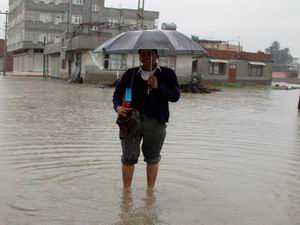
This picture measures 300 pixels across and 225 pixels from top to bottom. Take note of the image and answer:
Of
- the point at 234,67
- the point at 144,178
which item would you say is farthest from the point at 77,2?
the point at 144,178

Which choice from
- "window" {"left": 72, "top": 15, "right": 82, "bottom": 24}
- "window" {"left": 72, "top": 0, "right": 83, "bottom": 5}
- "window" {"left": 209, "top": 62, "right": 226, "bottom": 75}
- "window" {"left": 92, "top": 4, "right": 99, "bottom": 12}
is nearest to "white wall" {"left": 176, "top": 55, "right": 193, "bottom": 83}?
"window" {"left": 209, "top": 62, "right": 226, "bottom": 75}

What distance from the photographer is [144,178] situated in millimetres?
6949

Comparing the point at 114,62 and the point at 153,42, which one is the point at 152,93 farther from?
the point at 114,62

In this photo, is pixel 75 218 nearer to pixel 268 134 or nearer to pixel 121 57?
pixel 268 134

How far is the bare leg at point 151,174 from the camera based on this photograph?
5902 mm

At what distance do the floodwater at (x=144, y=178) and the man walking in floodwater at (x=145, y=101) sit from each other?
0.66 m

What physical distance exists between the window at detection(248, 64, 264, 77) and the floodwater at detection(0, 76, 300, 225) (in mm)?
42822

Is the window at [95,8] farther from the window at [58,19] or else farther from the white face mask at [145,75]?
the white face mask at [145,75]

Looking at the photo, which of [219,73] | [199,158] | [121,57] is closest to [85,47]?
[121,57]

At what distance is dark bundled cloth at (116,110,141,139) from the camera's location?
552 centimetres

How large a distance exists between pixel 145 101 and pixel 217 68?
47.7 m

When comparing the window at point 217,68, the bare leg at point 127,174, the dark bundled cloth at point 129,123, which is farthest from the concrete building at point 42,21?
the dark bundled cloth at point 129,123

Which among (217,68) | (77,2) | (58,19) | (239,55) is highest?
(77,2)

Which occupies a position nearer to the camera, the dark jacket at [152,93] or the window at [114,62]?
the dark jacket at [152,93]
